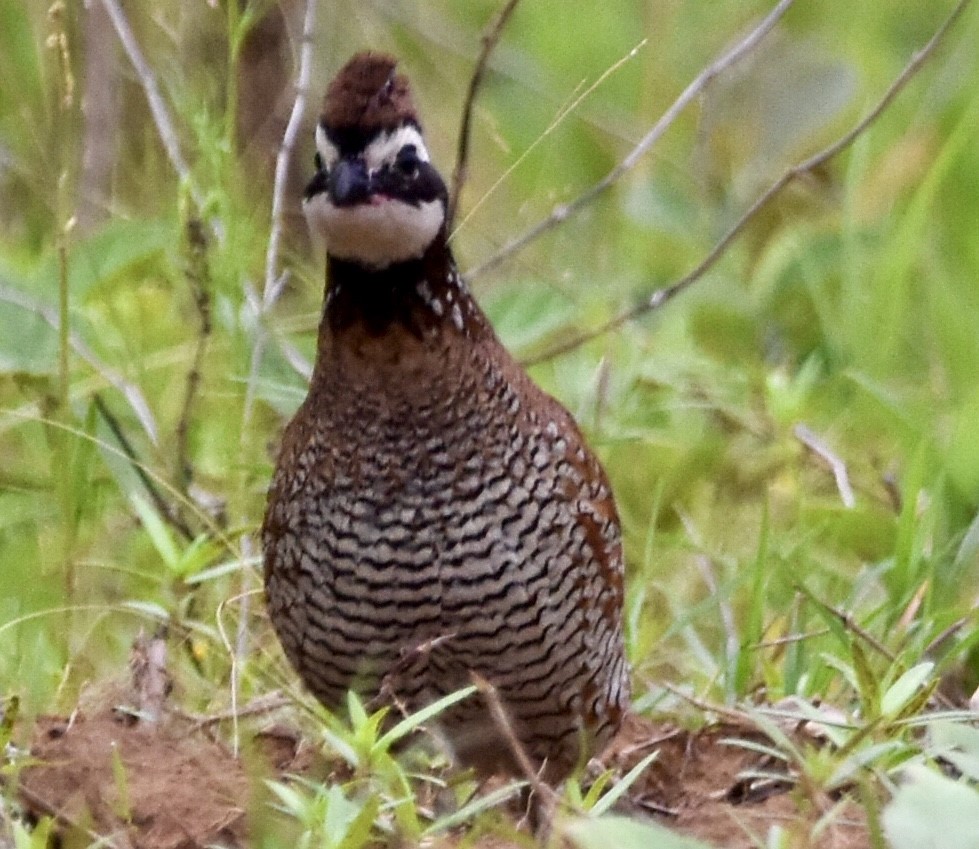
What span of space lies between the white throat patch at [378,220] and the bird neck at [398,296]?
3cm

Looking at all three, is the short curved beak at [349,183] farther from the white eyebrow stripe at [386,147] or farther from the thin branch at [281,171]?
the thin branch at [281,171]

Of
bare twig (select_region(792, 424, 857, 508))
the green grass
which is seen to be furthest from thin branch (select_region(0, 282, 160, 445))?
bare twig (select_region(792, 424, 857, 508))

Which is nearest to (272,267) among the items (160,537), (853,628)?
(160,537)

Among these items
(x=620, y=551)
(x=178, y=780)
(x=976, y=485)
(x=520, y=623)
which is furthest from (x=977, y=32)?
(x=178, y=780)

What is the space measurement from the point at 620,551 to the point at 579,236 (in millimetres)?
2564

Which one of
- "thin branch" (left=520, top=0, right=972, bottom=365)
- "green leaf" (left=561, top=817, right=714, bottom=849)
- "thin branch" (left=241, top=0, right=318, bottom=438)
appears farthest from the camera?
"thin branch" (left=520, top=0, right=972, bottom=365)

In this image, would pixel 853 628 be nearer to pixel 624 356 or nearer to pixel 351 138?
pixel 351 138

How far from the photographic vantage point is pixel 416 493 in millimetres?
3143

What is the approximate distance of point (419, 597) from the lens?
10.3 feet

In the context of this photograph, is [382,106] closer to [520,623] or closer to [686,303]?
[520,623]

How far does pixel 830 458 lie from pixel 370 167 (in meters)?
1.86

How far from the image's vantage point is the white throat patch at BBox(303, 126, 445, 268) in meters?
3.05

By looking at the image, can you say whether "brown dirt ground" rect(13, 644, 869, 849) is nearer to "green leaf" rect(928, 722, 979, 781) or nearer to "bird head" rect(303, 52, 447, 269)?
"green leaf" rect(928, 722, 979, 781)

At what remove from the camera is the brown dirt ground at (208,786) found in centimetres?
290
